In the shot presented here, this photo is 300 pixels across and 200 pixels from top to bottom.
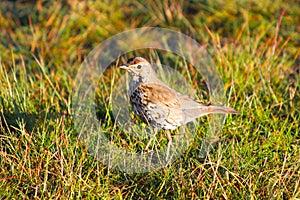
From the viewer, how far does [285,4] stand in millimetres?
6398

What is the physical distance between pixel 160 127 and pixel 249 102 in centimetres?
88

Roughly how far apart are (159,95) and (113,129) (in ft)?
1.44

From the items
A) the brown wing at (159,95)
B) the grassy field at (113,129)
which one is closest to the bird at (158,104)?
the brown wing at (159,95)

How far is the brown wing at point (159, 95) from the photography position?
3826 millimetres

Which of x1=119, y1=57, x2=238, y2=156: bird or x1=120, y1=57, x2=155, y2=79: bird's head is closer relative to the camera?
x1=119, y1=57, x2=238, y2=156: bird

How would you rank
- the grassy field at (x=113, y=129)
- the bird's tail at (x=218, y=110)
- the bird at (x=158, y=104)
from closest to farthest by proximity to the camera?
1. the grassy field at (x=113, y=129)
2. the bird at (x=158, y=104)
3. the bird's tail at (x=218, y=110)

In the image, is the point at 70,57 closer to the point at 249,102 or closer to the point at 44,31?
the point at 44,31

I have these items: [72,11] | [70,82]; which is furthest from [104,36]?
[70,82]

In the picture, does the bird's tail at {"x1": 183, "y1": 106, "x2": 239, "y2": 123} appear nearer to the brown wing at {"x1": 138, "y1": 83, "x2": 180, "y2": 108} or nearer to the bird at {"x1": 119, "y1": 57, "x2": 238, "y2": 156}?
the bird at {"x1": 119, "y1": 57, "x2": 238, "y2": 156}

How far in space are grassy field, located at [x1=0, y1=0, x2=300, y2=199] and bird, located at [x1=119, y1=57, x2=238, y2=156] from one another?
0.22 metres

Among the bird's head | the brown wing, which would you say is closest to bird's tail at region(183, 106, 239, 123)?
the brown wing

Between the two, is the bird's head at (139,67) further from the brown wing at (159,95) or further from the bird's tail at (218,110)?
the bird's tail at (218,110)

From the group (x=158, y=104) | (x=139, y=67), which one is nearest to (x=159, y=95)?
(x=158, y=104)

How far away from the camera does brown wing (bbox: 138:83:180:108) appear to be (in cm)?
383
